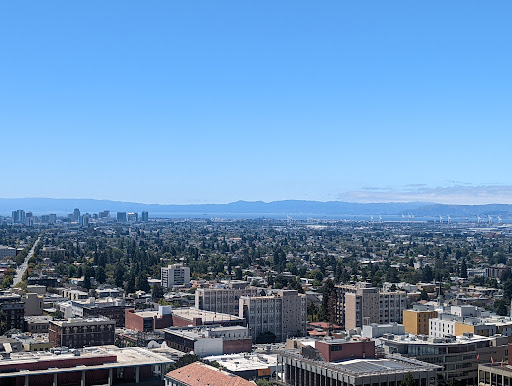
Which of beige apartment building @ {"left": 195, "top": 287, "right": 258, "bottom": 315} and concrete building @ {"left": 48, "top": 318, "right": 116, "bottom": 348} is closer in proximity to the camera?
concrete building @ {"left": 48, "top": 318, "right": 116, "bottom": 348}

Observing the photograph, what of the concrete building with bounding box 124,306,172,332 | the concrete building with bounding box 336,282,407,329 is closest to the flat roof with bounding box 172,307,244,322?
the concrete building with bounding box 124,306,172,332

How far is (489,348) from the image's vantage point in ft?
145

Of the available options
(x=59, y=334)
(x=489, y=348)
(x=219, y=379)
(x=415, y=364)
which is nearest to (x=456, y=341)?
(x=489, y=348)

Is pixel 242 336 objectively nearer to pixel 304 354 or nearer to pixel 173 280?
pixel 304 354

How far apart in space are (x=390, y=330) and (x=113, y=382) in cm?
2062

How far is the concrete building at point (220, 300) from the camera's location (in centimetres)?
6675

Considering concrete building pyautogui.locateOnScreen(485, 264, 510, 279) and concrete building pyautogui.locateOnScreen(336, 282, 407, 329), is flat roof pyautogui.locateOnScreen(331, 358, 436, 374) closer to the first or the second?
concrete building pyautogui.locateOnScreen(336, 282, 407, 329)

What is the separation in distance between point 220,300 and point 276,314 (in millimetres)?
7418

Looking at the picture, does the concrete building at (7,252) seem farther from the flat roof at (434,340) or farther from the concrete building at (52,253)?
the flat roof at (434,340)

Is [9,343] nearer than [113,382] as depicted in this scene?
No

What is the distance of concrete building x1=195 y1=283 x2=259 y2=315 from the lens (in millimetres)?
66750

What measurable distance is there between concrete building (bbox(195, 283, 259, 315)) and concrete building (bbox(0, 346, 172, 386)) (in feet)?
109

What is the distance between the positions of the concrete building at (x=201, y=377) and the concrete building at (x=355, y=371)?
2604 mm

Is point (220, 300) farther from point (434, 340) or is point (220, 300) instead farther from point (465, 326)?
point (434, 340)
